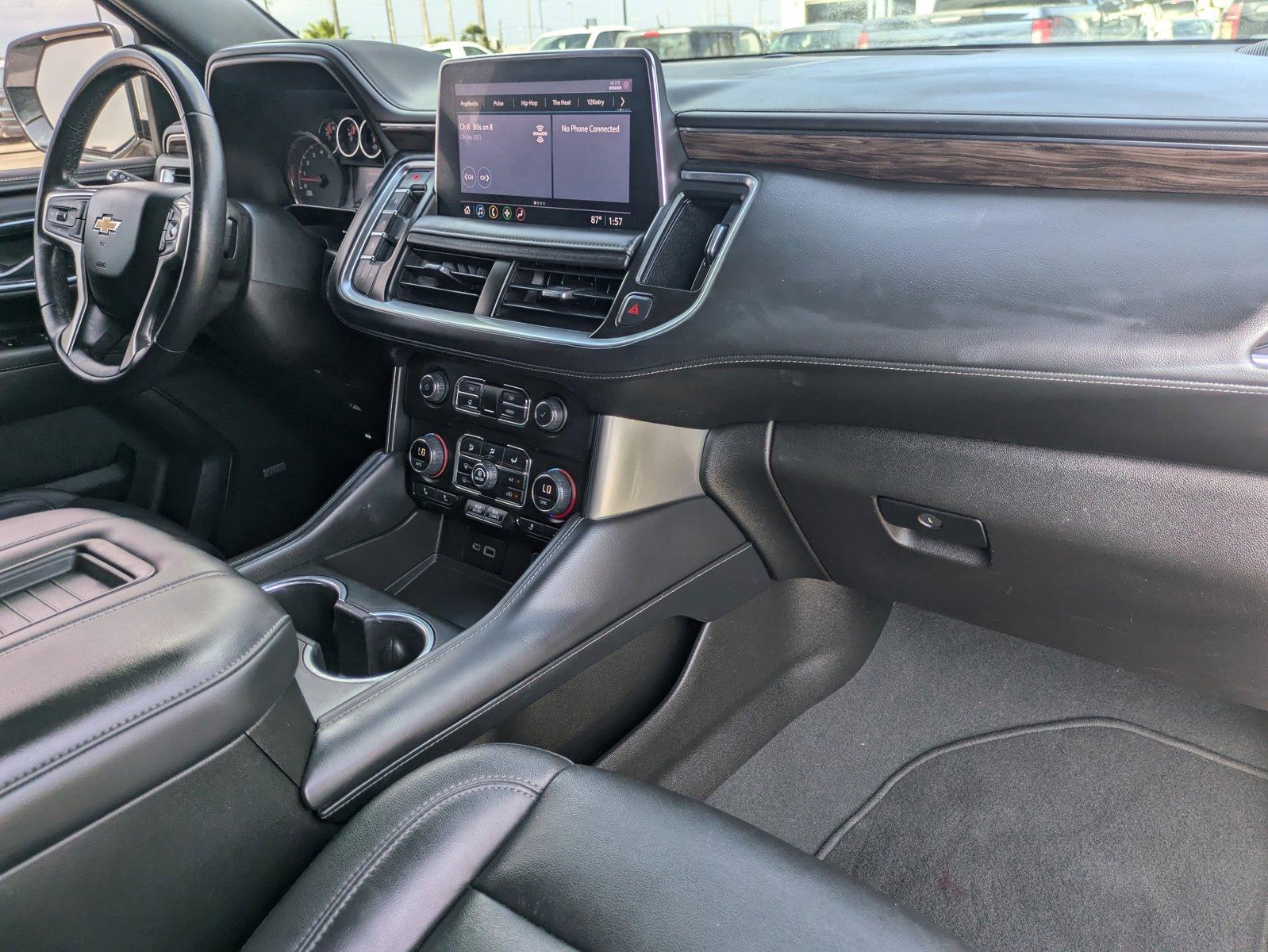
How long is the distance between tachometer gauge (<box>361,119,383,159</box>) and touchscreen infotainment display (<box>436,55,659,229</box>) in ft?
1.02

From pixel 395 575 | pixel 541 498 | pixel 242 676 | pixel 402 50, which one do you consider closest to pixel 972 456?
pixel 541 498

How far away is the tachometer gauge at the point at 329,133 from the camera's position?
204 cm

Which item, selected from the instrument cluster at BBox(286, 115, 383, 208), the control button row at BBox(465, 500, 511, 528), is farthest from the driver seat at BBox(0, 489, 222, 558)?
the instrument cluster at BBox(286, 115, 383, 208)

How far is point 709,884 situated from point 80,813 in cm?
53

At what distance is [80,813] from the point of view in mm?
820

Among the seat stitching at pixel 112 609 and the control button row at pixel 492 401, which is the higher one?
the seat stitching at pixel 112 609

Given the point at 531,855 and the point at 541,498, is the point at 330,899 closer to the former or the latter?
the point at 531,855

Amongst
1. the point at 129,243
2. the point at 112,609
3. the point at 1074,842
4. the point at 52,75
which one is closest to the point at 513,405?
the point at 129,243

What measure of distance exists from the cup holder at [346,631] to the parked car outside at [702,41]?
1265mm

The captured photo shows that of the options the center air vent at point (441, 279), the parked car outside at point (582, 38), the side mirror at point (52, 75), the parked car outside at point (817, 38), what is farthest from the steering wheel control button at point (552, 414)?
the side mirror at point (52, 75)

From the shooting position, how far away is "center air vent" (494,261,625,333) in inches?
59.4

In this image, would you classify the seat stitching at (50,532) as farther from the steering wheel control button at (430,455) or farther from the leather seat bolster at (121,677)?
the steering wheel control button at (430,455)

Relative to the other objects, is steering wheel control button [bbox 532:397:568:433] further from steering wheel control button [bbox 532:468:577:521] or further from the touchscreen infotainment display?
the touchscreen infotainment display

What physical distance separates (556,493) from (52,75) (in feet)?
5.68
